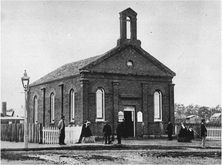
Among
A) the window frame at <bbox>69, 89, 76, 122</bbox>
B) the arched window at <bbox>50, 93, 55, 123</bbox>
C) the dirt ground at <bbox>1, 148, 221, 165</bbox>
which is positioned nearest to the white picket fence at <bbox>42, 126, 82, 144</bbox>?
the window frame at <bbox>69, 89, 76, 122</bbox>

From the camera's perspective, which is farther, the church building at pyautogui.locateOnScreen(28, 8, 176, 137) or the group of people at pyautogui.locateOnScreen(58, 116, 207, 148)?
the church building at pyautogui.locateOnScreen(28, 8, 176, 137)

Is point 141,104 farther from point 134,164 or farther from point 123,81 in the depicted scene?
point 134,164

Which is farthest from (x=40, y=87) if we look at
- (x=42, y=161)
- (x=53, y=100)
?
(x=42, y=161)

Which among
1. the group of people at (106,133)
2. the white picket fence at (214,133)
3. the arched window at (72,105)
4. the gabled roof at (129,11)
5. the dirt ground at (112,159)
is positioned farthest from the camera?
the white picket fence at (214,133)

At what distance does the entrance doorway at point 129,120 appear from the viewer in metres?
32.2

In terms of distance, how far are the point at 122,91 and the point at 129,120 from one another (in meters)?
2.43

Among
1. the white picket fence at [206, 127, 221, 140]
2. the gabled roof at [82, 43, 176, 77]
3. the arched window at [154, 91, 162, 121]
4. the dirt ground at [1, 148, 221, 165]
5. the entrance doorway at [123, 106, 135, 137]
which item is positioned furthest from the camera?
the arched window at [154, 91, 162, 121]

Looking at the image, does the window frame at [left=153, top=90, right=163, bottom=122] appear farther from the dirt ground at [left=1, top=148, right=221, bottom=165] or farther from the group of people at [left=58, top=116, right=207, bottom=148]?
the dirt ground at [left=1, top=148, right=221, bottom=165]

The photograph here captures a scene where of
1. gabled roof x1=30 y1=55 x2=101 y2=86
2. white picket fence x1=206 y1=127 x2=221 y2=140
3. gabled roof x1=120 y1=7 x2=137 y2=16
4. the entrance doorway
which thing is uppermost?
gabled roof x1=120 y1=7 x2=137 y2=16

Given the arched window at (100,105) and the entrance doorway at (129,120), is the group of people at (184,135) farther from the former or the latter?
the arched window at (100,105)

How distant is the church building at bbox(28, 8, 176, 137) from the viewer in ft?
101

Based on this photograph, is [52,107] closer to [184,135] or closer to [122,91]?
[122,91]

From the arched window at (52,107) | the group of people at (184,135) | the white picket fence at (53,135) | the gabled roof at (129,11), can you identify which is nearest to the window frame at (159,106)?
the group of people at (184,135)

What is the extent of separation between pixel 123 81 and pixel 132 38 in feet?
12.5
